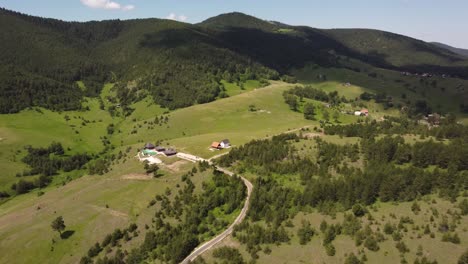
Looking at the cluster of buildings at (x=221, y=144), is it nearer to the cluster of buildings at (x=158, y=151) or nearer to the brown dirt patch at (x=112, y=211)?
the cluster of buildings at (x=158, y=151)

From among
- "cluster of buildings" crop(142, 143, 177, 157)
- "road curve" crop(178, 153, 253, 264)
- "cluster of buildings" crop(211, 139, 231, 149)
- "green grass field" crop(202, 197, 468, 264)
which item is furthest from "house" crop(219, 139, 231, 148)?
"green grass field" crop(202, 197, 468, 264)

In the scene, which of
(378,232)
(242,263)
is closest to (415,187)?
(378,232)

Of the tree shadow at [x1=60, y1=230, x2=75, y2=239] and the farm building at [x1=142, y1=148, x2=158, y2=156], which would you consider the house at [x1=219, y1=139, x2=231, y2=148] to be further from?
the tree shadow at [x1=60, y1=230, x2=75, y2=239]

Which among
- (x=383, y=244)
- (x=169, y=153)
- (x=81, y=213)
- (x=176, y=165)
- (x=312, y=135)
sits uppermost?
(x=312, y=135)

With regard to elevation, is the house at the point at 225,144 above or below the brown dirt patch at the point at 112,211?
above

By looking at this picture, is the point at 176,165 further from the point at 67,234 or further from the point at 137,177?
the point at 67,234

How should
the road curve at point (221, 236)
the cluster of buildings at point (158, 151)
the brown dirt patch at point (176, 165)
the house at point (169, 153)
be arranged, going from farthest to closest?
the cluster of buildings at point (158, 151)
the house at point (169, 153)
the brown dirt patch at point (176, 165)
the road curve at point (221, 236)

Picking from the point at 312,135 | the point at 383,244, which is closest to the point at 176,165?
the point at 312,135

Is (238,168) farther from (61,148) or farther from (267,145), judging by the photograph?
(61,148)

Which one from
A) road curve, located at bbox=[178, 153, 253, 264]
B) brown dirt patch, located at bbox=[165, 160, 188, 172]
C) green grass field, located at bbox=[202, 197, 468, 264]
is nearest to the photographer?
green grass field, located at bbox=[202, 197, 468, 264]

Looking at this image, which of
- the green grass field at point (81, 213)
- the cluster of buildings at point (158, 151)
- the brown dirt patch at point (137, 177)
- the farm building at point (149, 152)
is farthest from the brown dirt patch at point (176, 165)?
the farm building at point (149, 152)

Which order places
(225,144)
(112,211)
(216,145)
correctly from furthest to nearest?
1. (225,144)
2. (216,145)
3. (112,211)
